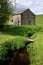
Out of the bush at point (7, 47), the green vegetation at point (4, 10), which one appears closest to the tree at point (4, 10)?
the green vegetation at point (4, 10)

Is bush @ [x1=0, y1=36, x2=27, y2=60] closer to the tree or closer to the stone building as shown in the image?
the tree

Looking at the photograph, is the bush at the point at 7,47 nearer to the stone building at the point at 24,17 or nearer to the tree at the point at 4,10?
the tree at the point at 4,10

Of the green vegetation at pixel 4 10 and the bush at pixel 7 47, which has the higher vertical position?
the green vegetation at pixel 4 10

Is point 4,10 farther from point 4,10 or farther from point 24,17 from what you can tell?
point 24,17

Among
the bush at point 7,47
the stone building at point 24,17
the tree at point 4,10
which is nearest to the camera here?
the bush at point 7,47

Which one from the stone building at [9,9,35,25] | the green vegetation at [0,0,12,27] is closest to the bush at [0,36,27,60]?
the green vegetation at [0,0,12,27]

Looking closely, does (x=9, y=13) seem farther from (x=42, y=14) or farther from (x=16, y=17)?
(x=42, y=14)

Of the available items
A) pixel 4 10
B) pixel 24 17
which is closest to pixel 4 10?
pixel 4 10

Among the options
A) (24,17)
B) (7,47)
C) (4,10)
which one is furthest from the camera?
(24,17)

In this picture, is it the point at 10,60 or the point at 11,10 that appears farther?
the point at 11,10

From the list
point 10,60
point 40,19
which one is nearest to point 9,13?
point 10,60

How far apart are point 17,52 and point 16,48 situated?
2.34 feet

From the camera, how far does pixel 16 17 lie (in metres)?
59.5

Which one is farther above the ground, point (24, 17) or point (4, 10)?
point (4, 10)
